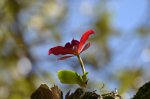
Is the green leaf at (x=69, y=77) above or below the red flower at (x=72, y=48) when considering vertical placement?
below

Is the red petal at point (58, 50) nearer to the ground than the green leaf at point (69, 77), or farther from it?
farther from it

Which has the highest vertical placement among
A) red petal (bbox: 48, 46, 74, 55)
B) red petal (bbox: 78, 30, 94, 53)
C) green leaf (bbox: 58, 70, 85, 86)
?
red petal (bbox: 78, 30, 94, 53)

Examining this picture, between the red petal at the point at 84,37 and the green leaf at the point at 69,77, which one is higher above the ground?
the red petal at the point at 84,37

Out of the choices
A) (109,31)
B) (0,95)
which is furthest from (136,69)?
(0,95)

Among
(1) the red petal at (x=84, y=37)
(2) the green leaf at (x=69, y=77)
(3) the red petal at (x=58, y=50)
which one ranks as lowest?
(2) the green leaf at (x=69, y=77)

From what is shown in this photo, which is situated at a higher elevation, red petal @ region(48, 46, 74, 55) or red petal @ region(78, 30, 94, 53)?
red petal @ region(78, 30, 94, 53)

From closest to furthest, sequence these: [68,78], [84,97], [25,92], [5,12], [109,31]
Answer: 1. [84,97]
2. [68,78]
3. [25,92]
4. [5,12]
5. [109,31]

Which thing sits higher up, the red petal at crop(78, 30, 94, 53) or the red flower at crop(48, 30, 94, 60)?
the red petal at crop(78, 30, 94, 53)

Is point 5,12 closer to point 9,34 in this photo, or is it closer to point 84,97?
point 9,34
